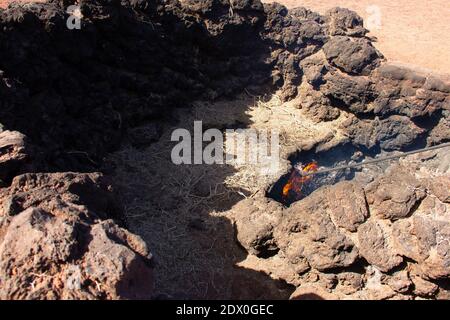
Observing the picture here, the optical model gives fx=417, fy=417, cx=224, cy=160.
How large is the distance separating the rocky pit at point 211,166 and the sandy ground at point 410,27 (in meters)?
1.36

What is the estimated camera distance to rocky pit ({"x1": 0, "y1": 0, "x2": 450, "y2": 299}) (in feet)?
8.70

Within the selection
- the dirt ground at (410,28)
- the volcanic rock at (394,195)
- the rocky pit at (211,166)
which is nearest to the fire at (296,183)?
the rocky pit at (211,166)

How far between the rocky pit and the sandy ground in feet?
4.46

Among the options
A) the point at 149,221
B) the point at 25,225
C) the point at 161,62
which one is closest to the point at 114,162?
the point at 149,221

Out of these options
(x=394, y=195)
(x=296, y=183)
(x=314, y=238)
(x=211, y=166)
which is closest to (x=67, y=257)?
(x=314, y=238)

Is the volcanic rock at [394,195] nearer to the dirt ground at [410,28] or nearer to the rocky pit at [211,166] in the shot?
the rocky pit at [211,166]

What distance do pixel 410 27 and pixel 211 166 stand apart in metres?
6.73

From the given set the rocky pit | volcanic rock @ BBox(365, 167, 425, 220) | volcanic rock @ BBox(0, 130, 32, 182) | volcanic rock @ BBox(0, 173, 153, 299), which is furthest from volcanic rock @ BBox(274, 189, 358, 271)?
volcanic rock @ BBox(0, 130, 32, 182)

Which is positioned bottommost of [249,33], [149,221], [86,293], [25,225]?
[149,221]

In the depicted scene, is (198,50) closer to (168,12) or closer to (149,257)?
(168,12)

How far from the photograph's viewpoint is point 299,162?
659 cm

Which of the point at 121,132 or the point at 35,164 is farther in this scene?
the point at 121,132
